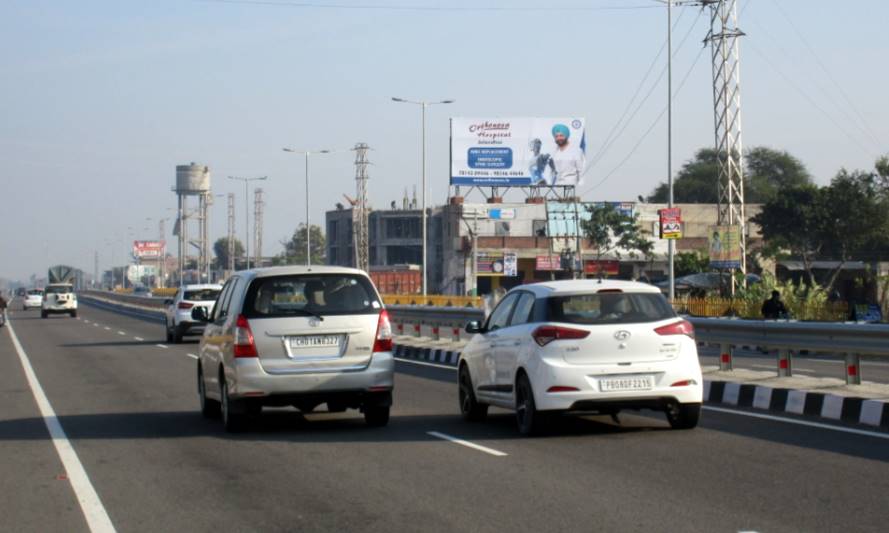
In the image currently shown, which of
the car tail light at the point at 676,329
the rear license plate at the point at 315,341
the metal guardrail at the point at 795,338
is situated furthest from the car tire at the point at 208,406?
the metal guardrail at the point at 795,338

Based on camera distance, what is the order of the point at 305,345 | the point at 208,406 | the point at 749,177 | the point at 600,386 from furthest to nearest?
1. the point at 749,177
2. the point at 208,406
3. the point at 305,345
4. the point at 600,386

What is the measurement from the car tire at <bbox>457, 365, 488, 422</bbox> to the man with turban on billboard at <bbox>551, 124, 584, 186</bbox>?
60533mm

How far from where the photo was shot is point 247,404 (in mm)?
13547

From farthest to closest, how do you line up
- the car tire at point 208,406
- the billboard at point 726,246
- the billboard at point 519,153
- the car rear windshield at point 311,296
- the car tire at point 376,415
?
1. the billboard at point 519,153
2. the billboard at point 726,246
3. the car tire at point 208,406
4. the car tire at point 376,415
5. the car rear windshield at point 311,296

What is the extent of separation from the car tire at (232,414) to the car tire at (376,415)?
140 centimetres

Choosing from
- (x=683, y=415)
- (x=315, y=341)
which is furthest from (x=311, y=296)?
(x=683, y=415)

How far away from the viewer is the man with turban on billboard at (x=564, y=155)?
74812mm

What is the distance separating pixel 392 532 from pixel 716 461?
12.9 feet

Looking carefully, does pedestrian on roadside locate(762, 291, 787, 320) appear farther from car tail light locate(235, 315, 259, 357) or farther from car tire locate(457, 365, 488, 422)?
car tail light locate(235, 315, 259, 357)

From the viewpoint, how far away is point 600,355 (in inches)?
491

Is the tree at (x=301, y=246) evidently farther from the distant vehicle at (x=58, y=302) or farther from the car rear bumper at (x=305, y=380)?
the car rear bumper at (x=305, y=380)

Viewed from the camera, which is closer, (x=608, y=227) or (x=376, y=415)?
(x=376, y=415)

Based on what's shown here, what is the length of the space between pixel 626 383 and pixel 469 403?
271cm

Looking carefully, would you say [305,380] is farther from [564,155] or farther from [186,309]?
[564,155]
